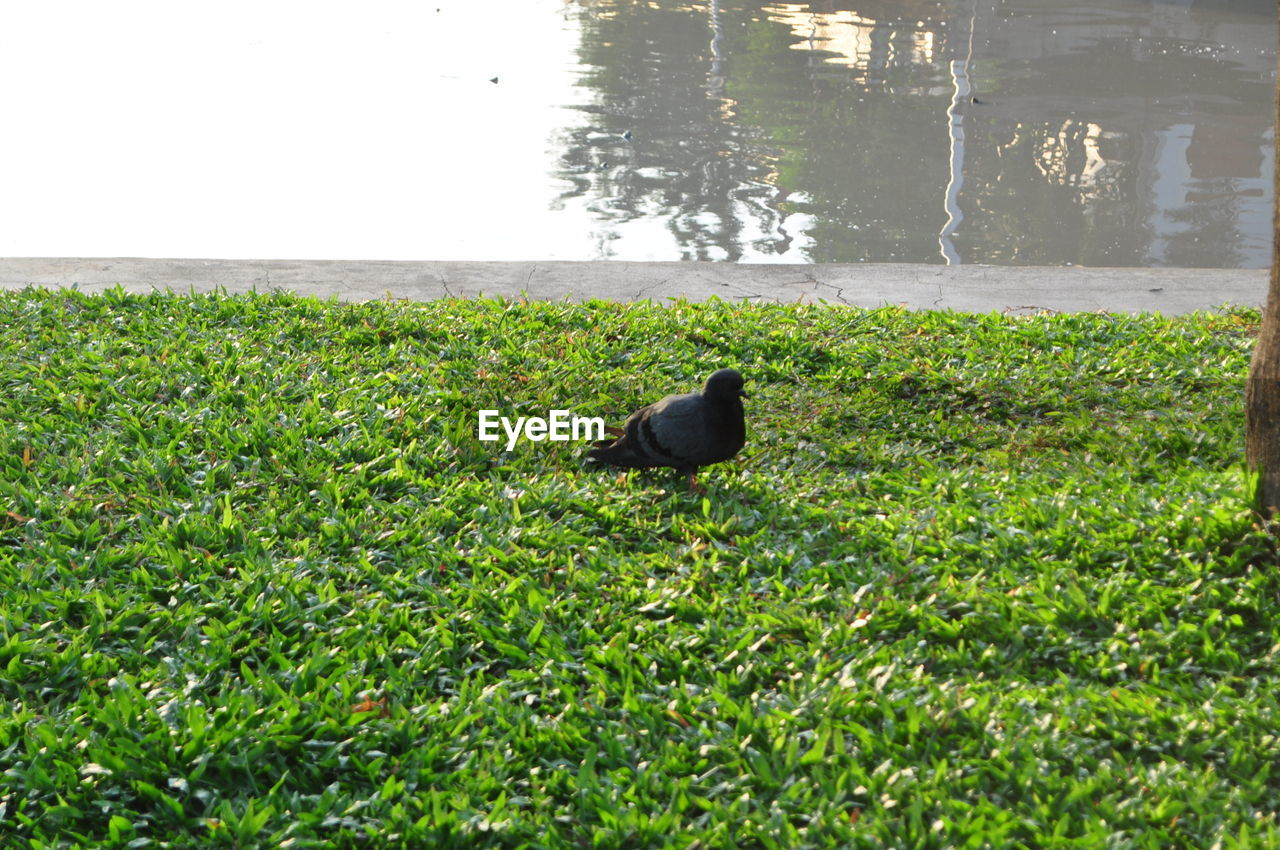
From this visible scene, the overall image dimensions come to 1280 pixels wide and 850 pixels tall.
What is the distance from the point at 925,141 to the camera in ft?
33.1

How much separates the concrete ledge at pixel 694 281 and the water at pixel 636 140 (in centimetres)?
51

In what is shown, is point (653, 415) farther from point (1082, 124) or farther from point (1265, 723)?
point (1082, 124)

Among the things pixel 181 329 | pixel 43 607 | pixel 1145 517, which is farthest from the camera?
pixel 181 329

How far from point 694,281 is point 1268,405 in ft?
12.1

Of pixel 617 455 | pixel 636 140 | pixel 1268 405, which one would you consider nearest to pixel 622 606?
pixel 617 455

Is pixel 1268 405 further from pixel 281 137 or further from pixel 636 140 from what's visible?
pixel 281 137

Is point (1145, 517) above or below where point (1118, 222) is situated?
below

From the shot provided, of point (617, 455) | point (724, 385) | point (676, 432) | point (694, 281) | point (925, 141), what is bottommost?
point (617, 455)

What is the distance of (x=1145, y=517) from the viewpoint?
12.3 feet

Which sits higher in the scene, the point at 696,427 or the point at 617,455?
the point at 696,427

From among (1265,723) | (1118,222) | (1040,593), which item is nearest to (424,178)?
(1118,222)

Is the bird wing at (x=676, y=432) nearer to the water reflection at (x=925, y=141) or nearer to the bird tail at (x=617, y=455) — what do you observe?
the bird tail at (x=617, y=455)

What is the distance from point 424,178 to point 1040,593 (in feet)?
22.0

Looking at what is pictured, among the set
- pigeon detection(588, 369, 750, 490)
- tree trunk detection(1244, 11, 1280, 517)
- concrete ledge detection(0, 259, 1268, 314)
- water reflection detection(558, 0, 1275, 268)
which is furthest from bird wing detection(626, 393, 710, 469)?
water reflection detection(558, 0, 1275, 268)
